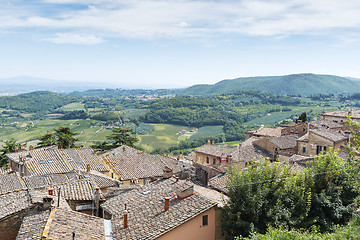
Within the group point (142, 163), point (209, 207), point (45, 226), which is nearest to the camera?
point (45, 226)

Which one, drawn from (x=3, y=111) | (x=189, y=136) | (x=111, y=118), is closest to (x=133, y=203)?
(x=189, y=136)

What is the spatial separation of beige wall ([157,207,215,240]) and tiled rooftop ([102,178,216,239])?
318 millimetres

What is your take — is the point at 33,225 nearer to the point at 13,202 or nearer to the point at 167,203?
the point at 13,202

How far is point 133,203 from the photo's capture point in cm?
1777

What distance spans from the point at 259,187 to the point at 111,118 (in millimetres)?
135230

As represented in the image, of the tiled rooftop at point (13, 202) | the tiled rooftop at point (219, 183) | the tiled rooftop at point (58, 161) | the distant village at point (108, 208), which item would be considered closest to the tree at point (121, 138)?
the tiled rooftop at point (58, 161)

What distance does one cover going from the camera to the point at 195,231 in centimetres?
1547

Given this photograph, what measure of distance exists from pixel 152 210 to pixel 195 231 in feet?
8.41

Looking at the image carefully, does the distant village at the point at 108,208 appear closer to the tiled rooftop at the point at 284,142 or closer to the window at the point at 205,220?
the window at the point at 205,220

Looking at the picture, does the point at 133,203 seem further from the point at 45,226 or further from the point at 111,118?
the point at 111,118

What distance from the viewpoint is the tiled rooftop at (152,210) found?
14.6m

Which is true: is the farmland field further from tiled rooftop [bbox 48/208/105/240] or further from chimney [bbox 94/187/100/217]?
tiled rooftop [bbox 48/208/105/240]

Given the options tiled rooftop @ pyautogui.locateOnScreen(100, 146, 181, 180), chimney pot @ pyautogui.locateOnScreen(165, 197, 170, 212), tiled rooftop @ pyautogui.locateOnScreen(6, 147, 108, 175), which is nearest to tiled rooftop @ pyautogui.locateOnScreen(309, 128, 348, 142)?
tiled rooftop @ pyautogui.locateOnScreen(100, 146, 181, 180)

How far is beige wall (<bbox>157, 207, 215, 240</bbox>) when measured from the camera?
14.7m
